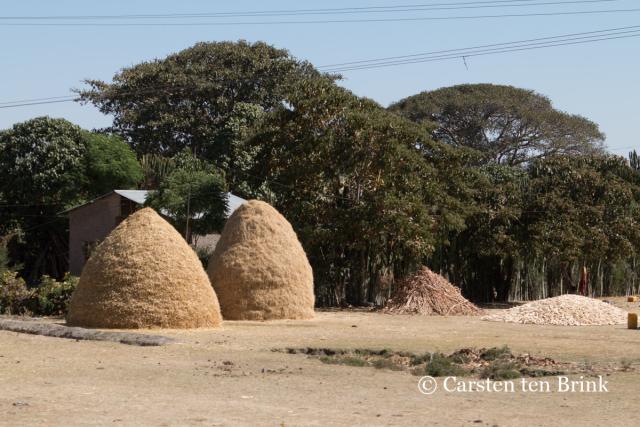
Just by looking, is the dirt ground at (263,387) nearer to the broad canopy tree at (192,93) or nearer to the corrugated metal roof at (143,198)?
the corrugated metal roof at (143,198)

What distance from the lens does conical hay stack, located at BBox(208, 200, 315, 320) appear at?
26.3 meters

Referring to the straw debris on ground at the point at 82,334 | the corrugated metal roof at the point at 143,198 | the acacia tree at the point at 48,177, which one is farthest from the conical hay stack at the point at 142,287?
the acacia tree at the point at 48,177

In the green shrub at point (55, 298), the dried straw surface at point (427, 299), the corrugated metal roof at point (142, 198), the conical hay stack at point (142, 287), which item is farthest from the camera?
the corrugated metal roof at point (142, 198)

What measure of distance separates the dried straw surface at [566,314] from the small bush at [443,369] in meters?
11.8

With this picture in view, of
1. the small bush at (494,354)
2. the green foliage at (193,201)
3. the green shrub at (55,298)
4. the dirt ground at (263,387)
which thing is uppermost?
the green foliage at (193,201)

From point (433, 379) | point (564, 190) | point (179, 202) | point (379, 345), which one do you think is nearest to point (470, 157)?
point (564, 190)

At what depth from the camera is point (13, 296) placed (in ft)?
89.1

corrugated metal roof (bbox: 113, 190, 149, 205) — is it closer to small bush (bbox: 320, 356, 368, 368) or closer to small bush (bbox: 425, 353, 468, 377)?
small bush (bbox: 320, 356, 368, 368)

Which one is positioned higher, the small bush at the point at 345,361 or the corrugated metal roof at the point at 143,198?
the corrugated metal roof at the point at 143,198

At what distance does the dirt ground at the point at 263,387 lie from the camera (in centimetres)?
1136

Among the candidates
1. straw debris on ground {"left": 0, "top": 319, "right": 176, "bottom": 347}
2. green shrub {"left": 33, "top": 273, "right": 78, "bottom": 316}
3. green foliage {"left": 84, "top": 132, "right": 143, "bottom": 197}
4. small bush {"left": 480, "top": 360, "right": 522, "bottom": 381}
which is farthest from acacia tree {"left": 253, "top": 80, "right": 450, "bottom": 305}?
small bush {"left": 480, "top": 360, "right": 522, "bottom": 381}

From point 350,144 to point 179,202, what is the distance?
7.15 m

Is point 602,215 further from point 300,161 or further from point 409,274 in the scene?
point 300,161

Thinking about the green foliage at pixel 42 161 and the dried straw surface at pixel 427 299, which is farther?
the green foliage at pixel 42 161
